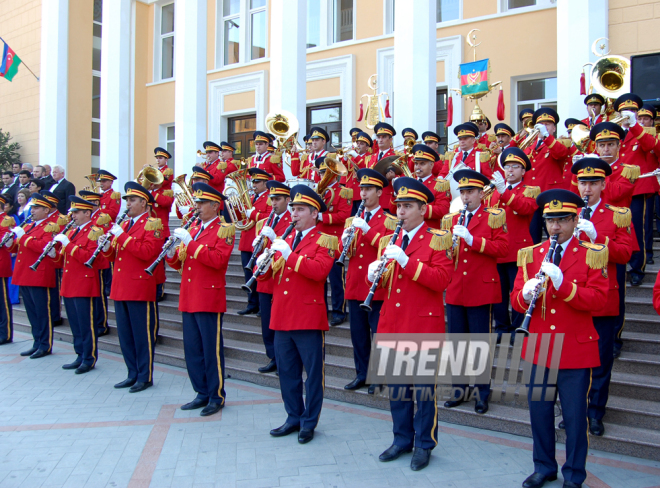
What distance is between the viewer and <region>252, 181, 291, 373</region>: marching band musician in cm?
616

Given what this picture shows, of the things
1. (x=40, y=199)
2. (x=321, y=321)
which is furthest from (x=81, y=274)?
(x=321, y=321)

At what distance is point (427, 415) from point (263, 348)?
3.51 m

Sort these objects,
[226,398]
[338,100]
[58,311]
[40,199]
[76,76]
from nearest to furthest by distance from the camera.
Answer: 1. [226,398]
2. [40,199]
3. [58,311]
4. [338,100]
5. [76,76]

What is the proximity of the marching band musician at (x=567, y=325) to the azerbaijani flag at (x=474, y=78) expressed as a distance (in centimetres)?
743

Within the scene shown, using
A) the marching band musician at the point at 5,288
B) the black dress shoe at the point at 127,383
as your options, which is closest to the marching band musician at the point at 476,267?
the black dress shoe at the point at 127,383

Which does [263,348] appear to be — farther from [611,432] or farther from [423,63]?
[423,63]

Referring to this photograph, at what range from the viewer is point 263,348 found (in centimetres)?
763

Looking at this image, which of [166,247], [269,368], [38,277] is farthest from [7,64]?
[269,368]

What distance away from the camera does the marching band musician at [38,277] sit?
8.57 meters

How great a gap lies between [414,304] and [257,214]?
3.86 meters

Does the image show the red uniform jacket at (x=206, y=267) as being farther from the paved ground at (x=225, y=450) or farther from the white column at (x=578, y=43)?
the white column at (x=578, y=43)

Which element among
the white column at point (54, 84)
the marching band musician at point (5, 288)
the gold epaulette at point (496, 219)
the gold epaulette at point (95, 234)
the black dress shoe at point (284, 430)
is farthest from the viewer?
the white column at point (54, 84)

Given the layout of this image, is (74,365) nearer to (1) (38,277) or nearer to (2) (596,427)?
(1) (38,277)

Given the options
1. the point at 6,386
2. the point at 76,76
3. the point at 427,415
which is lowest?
the point at 6,386
